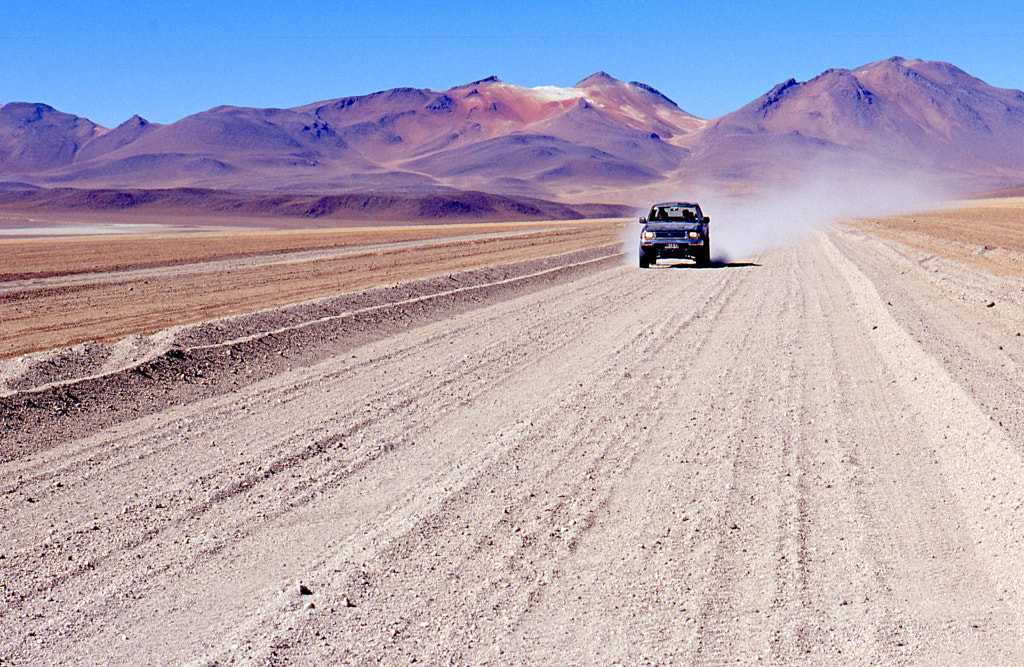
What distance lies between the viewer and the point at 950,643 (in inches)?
173

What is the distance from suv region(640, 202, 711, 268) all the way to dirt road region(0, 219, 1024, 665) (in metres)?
14.4

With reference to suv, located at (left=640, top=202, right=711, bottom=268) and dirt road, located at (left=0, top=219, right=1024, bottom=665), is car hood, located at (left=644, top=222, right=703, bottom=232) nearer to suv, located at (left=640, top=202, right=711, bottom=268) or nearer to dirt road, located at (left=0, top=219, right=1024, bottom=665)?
suv, located at (left=640, top=202, right=711, bottom=268)

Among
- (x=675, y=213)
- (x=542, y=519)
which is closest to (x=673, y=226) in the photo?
(x=675, y=213)

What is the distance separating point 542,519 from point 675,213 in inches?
900

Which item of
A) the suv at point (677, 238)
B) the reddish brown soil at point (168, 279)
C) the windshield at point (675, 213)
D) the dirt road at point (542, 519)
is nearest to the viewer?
the dirt road at point (542, 519)

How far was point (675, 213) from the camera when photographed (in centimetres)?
2781

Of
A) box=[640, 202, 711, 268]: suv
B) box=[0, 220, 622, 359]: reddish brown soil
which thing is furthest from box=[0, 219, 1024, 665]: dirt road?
box=[640, 202, 711, 268]: suv

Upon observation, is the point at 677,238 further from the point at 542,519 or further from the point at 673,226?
the point at 542,519

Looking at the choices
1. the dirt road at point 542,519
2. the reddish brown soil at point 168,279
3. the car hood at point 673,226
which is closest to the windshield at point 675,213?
the car hood at point 673,226

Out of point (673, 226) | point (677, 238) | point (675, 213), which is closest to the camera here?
point (677, 238)

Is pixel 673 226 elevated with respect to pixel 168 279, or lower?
elevated

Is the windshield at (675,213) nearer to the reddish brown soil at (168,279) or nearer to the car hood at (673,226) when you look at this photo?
the car hood at (673,226)

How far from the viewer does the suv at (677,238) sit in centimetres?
2523

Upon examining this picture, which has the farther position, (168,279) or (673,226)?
(673,226)
